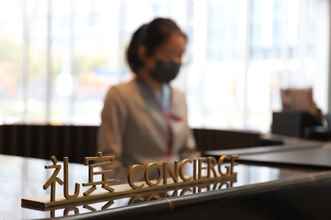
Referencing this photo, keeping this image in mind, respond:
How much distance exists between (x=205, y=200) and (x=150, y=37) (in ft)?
4.61

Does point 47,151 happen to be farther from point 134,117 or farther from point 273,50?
point 273,50

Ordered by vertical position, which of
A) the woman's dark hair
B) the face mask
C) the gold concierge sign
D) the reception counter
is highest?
the woman's dark hair

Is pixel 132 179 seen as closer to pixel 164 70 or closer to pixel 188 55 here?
pixel 164 70

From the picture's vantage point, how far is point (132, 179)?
1310 mm

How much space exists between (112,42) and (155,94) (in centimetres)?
257

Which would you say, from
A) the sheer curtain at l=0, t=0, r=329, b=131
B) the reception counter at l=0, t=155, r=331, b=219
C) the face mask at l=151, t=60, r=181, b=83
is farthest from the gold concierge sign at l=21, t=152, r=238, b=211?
the sheer curtain at l=0, t=0, r=329, b=131

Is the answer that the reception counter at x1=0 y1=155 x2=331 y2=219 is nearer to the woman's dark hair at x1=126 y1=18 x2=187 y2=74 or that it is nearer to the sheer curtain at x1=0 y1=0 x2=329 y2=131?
the woman's dark hair at x1=126 y1=18 x2=187 y2=74

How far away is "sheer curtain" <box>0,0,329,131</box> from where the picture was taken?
4.53 meters

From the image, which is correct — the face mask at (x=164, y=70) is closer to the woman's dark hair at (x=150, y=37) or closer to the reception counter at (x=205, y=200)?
the woman's dark hair at (x=150, y=37)

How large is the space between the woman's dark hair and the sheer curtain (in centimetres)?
193

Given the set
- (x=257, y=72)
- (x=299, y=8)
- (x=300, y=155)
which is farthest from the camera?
(x=299, y=8)

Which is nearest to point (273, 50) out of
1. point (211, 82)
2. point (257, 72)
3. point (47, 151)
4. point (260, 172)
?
point (257, 72)

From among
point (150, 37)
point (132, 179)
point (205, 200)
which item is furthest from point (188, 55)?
point (205, 200)

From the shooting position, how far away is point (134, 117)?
8.21ft
